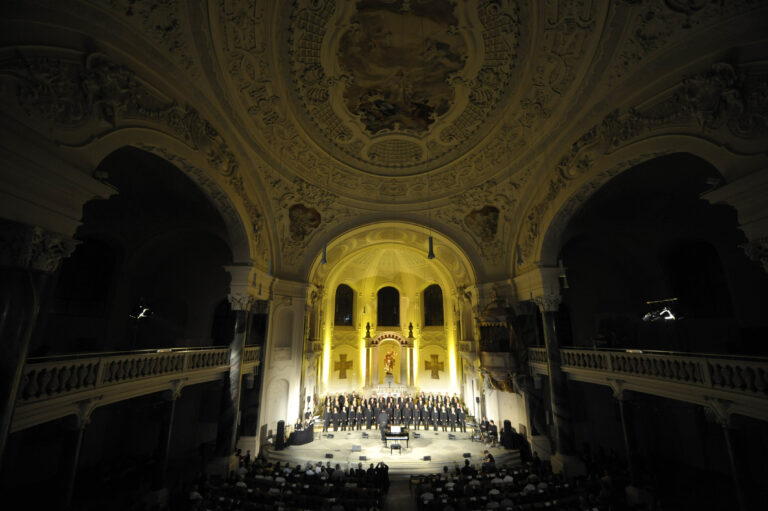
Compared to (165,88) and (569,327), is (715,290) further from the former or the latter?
(165,88)

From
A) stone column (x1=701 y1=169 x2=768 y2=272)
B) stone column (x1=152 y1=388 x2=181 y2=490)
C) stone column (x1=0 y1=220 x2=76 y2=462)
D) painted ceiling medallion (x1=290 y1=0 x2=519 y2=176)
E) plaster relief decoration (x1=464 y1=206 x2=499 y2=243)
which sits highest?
painted ceiling medallion (x1=290 y1=0 x2=519 y2=176)

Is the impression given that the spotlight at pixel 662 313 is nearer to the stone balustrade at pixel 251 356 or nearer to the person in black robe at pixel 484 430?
the person in black robe at pixel 484 430

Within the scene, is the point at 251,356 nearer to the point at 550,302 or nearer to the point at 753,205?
the point at 550,302

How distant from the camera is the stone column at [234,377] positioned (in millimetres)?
10930

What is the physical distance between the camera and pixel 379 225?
15.8m

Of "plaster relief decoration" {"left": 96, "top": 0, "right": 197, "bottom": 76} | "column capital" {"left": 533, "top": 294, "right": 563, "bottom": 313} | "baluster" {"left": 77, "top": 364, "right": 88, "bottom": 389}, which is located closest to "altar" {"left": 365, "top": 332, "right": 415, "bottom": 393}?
"column capital" {"left": 533, "top": 294, "right": 563, "bottom": 313}

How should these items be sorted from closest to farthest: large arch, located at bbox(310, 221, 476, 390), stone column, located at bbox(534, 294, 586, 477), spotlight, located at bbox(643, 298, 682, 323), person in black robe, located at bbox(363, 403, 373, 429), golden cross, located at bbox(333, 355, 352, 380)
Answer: stone column, located at bbox(534, 294, 586, 477)
spotlight, located at bbox(643, 298, 682, 323)
person in black robe, located at bbox(363, 403, 373, 429)
large arch, located at bbox(310, 221, 476, 390)
golden cross, located at bbox(333, 355, 352, 380)

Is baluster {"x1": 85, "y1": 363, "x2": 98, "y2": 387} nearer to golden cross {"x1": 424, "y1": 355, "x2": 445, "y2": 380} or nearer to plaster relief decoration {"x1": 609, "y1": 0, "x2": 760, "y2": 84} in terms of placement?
plaster relief decoration {"x1": 609, "y1": 0, "x2": 760, "y2": 84}

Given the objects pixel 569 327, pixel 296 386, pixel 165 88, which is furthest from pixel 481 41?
pixel 296 386

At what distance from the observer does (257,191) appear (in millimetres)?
12438

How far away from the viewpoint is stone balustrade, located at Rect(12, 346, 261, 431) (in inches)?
222

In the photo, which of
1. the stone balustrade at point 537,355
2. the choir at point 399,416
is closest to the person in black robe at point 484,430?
the choir at point 399,416

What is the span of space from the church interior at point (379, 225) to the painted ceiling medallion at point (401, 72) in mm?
75

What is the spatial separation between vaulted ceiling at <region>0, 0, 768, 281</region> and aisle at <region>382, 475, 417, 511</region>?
9.12 meters
